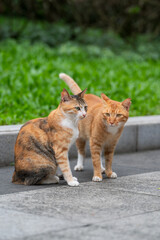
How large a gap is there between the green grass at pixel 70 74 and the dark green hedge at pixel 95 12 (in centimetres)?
176

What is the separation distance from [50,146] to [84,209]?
122 centimetres

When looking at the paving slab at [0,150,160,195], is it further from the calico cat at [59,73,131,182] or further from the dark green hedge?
the dark green hedge

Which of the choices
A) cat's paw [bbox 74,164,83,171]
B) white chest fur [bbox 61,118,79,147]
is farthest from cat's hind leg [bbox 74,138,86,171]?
white chest fur [bbox 61,118,79,147]

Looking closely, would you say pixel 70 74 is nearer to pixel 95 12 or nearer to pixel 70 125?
pixel 70 125

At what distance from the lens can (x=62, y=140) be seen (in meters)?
5.09

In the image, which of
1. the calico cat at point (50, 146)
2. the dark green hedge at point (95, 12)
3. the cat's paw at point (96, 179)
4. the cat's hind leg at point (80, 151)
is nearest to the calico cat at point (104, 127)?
the cat's paw at point (96, 179)

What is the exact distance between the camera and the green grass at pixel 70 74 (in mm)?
8297

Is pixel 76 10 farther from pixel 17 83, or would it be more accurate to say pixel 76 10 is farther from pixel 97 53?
pixel 17 83

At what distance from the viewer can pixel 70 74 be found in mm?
10398

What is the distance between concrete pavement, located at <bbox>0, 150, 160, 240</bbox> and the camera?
3.48 meters

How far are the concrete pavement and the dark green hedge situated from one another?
12.1 meters

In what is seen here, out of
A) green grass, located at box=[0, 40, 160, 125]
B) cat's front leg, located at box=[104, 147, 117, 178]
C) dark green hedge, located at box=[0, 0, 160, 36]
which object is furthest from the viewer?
dark green hedge, located at box=[0, 0, 160, 36]

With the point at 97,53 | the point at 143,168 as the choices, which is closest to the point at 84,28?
the point at 97,53

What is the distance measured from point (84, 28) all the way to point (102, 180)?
1214 cm
